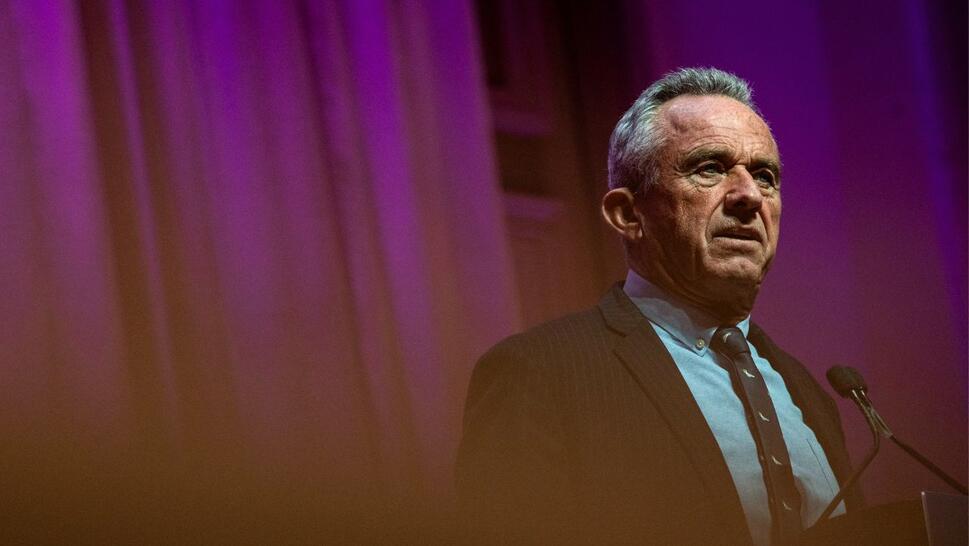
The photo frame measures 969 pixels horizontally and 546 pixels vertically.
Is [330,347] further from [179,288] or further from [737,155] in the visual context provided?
[737,155]

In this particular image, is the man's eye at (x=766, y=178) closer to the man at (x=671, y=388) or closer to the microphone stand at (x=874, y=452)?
the man at (x=671, y=388)

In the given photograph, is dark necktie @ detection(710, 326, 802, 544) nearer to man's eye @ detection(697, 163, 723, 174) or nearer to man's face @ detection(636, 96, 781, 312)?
man's face @ detection(636, 96, 781, 312)

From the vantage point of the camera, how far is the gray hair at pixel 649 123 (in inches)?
74.1

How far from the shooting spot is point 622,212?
1.92 meters

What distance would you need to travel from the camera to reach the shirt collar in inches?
69.4

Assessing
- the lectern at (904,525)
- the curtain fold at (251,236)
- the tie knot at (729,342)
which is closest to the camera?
the lectern at (904,525)

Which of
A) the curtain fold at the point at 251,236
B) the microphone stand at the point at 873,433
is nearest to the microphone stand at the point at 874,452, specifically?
the microphone stand at the point at 873,433

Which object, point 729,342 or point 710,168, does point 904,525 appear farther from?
point 710,168

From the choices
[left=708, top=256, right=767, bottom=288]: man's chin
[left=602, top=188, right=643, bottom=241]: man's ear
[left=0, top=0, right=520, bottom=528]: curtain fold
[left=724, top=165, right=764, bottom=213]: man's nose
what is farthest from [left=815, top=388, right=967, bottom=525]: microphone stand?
[left=0, top=0, right=520, bottom=528]: curtain fold

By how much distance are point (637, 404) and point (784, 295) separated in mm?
1607

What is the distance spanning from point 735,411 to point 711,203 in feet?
1.12

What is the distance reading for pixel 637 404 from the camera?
1.59 metres

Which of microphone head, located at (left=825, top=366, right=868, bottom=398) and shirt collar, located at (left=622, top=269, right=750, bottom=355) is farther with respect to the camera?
shirt collar, located at (left=622, top=269, right=750, bottom=355)

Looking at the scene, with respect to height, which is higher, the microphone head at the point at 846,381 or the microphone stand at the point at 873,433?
the microphone head at the point at 846,381
